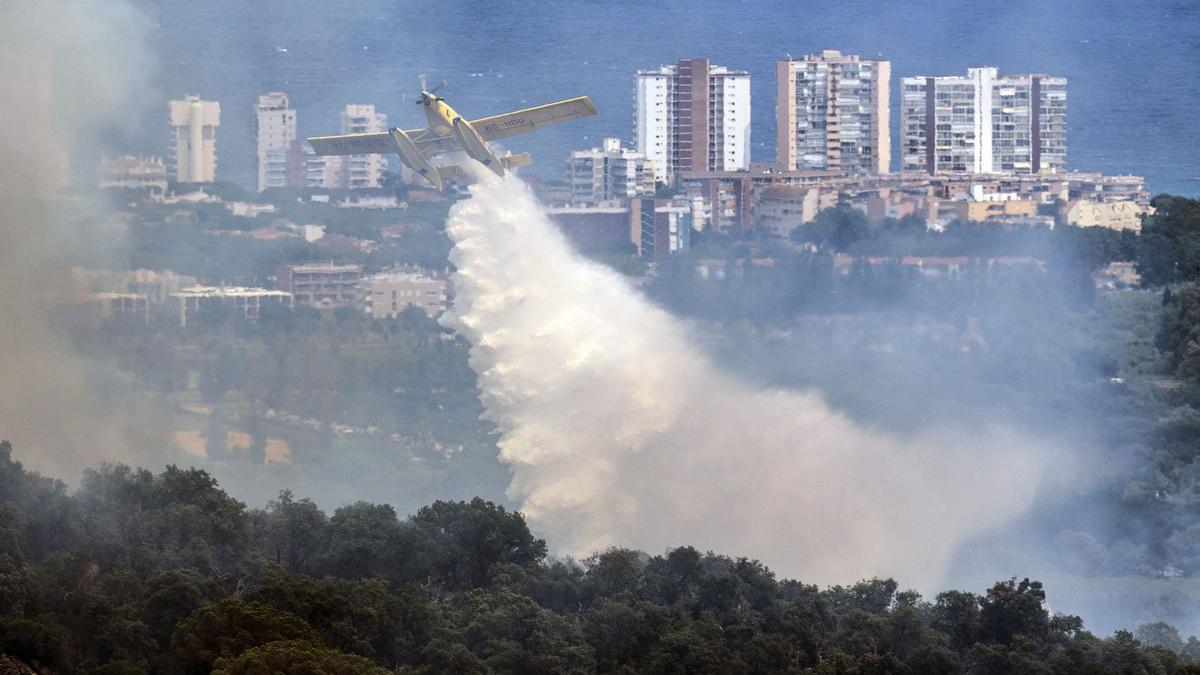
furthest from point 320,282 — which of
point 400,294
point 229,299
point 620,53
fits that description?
point 620,53

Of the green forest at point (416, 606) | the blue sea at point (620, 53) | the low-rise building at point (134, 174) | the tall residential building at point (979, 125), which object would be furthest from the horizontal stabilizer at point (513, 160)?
the tall residential building at point (979, 125)

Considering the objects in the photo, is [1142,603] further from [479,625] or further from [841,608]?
[479,625]

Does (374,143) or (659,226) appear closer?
(374,143)

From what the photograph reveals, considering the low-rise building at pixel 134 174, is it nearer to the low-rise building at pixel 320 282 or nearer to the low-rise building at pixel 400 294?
the low-rise building at pixel 320 282

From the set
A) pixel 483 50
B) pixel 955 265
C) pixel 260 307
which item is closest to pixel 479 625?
pixel 260 307

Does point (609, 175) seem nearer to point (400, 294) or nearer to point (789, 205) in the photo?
point (789, 205)

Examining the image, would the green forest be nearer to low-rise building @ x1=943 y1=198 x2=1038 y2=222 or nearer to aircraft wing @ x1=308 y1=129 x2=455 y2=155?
aircraft wing @ x1=308 y1=129 x2=455 y2=155

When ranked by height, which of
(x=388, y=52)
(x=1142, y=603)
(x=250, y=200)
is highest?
(x=388, y=52)
